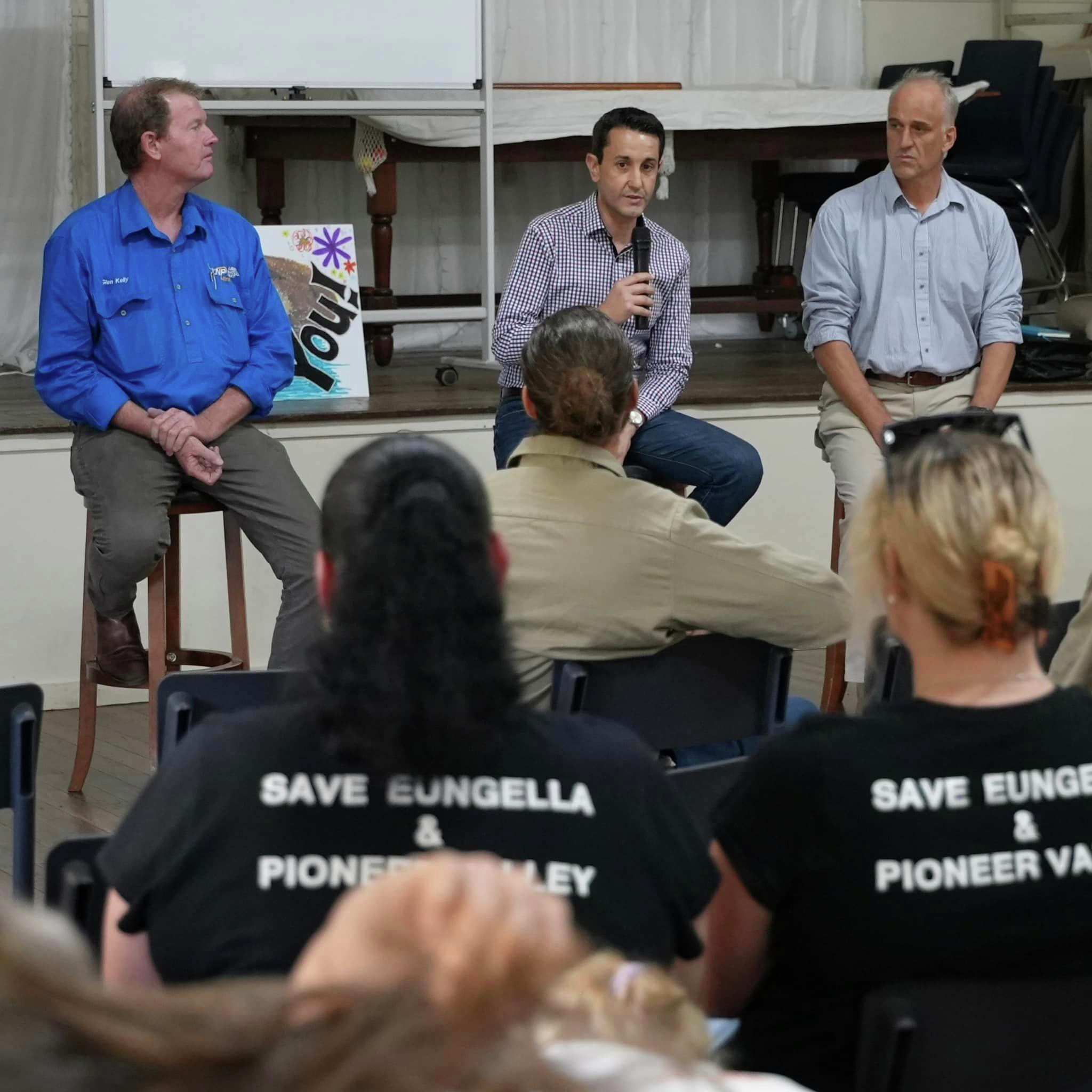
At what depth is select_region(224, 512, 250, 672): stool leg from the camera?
359 centimetres

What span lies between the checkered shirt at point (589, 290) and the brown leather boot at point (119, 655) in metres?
1.07

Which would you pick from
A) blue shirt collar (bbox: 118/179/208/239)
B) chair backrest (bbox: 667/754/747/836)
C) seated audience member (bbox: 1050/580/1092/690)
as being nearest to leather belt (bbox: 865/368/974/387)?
blue shirt collar (bbox: 118/179/208/239)

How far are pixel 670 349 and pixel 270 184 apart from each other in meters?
2.86

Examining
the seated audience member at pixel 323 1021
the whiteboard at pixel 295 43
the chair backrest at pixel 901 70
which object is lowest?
the seated audience member at pixel 323 1021

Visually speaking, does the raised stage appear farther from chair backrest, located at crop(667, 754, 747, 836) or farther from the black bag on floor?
chair backrest, located at crop(667, 754, 747, 836)

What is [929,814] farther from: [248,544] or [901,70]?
[901,70]

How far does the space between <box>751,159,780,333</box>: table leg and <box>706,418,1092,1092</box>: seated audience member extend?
20.0 ft

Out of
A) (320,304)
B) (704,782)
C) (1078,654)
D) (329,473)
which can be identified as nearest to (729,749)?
(1078,654)

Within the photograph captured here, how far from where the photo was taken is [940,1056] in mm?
1136

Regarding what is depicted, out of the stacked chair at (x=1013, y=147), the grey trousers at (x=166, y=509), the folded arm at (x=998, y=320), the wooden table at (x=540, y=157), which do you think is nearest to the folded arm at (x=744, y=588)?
the grey trousers at (x=166, y=509)

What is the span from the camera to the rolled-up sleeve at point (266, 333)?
354 cm

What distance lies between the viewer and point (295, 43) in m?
4.94

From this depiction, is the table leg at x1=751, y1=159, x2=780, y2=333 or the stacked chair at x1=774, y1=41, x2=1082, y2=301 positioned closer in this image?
the stacked chair at x1=774, y1=41, x2=1082, y2=301

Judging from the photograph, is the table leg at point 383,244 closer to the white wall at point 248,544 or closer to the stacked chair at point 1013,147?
the white wall at point 248,544
